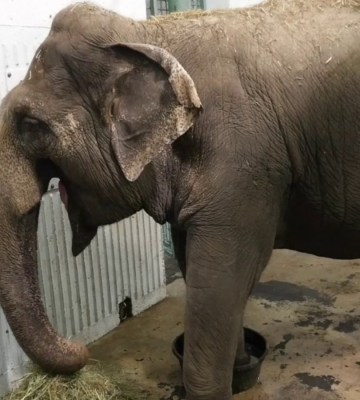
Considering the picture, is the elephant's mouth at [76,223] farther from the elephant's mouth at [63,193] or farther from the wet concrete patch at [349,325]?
the wet concrete patch at [349,325]

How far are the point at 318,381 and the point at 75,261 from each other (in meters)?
1.06

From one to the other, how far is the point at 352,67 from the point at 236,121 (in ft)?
1.06

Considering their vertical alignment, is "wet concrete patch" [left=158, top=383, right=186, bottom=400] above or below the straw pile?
below

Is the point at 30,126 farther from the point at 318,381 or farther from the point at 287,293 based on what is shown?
the point at 287,293

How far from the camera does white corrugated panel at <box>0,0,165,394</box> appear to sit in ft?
7.30

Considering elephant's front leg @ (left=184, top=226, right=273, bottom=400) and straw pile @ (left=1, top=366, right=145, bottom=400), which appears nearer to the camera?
elephant's front leg @ (left=184, top=226, right=273, bottom=400)

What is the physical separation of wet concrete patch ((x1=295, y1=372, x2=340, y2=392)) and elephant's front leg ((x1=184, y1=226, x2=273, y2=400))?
67 centimetres

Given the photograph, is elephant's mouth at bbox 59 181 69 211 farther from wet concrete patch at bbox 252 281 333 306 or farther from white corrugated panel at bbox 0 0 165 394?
wet concrete patch at bbox 252 281 333 306

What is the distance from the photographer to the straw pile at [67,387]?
6.27ft

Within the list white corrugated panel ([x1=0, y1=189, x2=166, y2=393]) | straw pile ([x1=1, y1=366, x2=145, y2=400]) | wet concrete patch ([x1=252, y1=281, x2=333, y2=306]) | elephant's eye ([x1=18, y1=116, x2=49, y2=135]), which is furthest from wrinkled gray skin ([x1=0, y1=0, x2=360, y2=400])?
wet concrete patch ([x1=252, y1=281, x2=333, y2=306])

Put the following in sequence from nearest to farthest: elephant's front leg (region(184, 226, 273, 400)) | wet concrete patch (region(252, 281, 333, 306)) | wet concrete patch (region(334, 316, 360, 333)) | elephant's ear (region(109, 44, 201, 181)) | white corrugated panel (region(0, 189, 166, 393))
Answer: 1. elephant's ear (region(109, 44, 201, 181))
2. elephant's front leg (region(184, 226, 273, 400))
3. white corrugated panel (region(0, 189, 166, 393))
4. wet concrete patch (region(334, 316, 360, 333))
5. wet concrete patch (region(252, 281, 333, 306))

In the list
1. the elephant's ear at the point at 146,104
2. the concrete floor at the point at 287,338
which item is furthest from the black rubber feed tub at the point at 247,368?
the elephant's ear at the point at 146,104

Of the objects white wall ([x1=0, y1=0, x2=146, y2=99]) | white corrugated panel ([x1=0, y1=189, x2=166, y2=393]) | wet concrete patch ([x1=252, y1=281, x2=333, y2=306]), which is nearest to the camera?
white wall ([x1=0, y1=0, x2=146, y2=99])

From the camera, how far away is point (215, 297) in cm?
164
